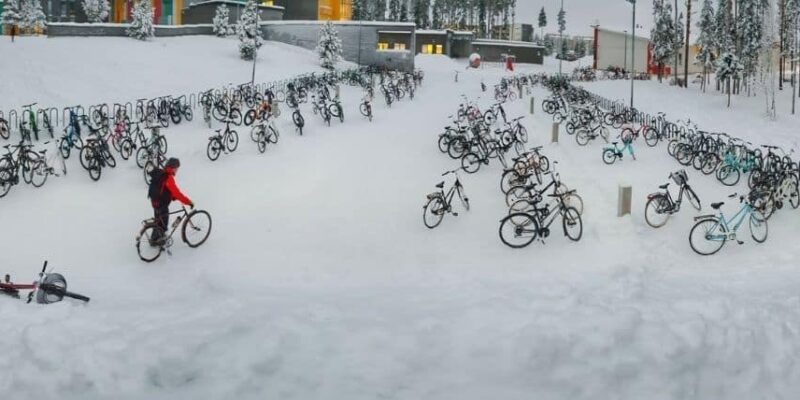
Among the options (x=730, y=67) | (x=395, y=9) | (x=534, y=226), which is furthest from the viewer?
(x=395, y=9)

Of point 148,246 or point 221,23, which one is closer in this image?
point 148,246

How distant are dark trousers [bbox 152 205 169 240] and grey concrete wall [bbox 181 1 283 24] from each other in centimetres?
5302

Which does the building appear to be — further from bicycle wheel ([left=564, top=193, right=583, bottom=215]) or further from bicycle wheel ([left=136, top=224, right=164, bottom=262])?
bicycle wheel ([left=136, top=224, right=164, bottom=262])

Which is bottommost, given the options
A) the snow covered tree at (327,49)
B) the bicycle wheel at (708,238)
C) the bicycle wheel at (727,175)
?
the bicycle wheel at (708,238)

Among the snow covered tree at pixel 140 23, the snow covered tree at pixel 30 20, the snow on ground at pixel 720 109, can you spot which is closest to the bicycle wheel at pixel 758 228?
the snow on ground at pixel 720 109

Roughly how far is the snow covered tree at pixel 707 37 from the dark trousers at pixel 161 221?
59517 millimetres

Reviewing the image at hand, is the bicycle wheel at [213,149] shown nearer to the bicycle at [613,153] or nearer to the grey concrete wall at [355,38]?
the bicycle at [613,153]

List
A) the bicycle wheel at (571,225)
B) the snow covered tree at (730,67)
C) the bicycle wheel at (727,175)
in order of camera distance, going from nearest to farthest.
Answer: the bicycle wheel at (571,225)
the bicycle wheel at (727,175)
the snow covered tree at (730,67)

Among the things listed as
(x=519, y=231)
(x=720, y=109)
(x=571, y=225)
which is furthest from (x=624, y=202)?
(x=720, y=109)

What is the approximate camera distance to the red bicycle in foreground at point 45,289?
7625 mm

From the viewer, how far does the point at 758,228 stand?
36.6 ft

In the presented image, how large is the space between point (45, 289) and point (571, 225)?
26.7 feet

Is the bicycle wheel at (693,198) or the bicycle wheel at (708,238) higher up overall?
the bicycle wheel at (693,198)

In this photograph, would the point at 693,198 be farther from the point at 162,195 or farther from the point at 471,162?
the point at 162,195
